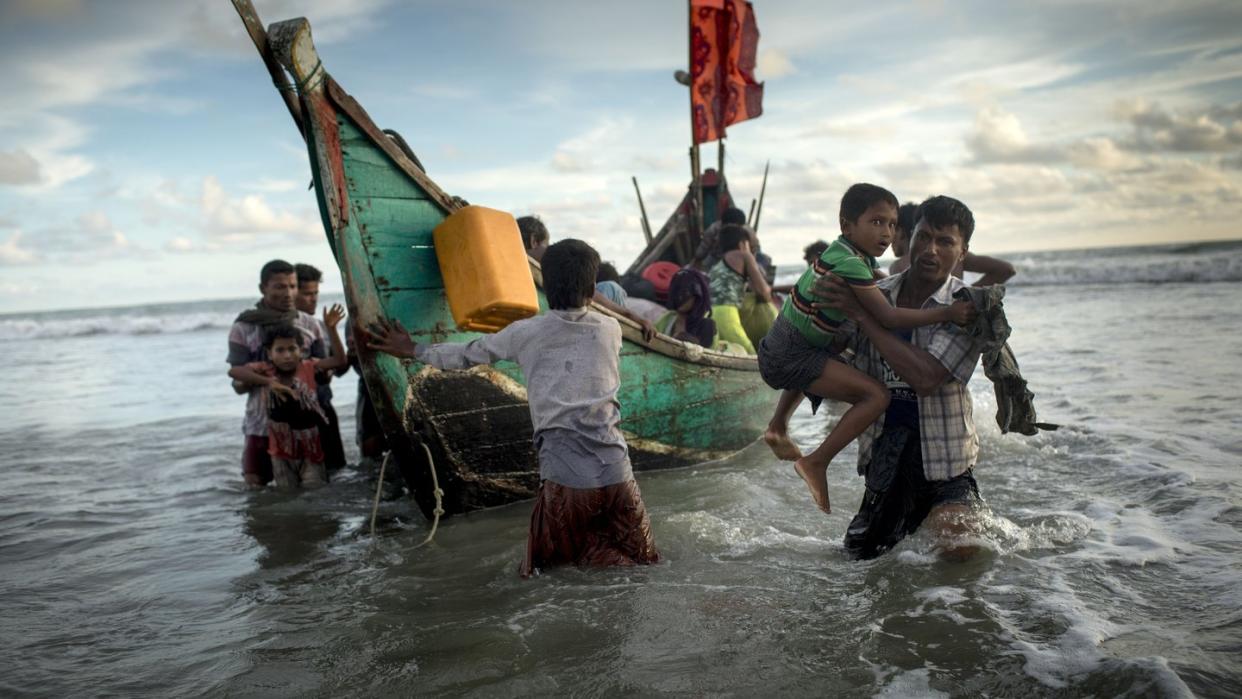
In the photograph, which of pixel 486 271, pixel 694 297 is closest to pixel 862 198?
pixel 486 271

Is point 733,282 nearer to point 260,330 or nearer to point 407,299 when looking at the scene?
point 407,299

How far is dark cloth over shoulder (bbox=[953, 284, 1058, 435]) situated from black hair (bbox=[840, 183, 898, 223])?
1.51ft

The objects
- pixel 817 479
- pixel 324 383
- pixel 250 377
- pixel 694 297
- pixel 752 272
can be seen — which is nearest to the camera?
pixel 817 479

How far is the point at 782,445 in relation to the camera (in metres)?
3.64

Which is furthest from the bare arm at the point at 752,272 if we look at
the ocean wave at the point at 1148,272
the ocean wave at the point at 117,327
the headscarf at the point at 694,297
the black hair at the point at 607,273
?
the ocean wave at the point at 117,327

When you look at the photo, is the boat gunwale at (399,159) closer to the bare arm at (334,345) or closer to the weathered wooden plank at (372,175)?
the weathered wooden plank at (372,175)

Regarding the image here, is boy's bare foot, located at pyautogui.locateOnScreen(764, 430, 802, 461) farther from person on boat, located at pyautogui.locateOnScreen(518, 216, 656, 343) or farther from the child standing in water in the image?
the child standing in water

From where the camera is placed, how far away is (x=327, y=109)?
4105 mm

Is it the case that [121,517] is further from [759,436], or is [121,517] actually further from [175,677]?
[759,436]

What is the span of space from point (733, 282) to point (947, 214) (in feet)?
13.1

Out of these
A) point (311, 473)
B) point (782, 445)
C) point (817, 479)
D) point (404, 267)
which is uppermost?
point (404, 267)

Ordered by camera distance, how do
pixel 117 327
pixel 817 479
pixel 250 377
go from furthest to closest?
pixel 117 327, pixel 250 377, pixel 817 479

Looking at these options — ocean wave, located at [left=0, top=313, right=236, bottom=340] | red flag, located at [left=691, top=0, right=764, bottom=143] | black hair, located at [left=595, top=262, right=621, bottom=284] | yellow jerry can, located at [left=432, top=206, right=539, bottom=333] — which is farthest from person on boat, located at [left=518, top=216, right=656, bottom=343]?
ocean wave, located at [left=0, top=313, right=236, bottom=340]

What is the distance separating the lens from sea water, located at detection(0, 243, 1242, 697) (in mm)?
2771
